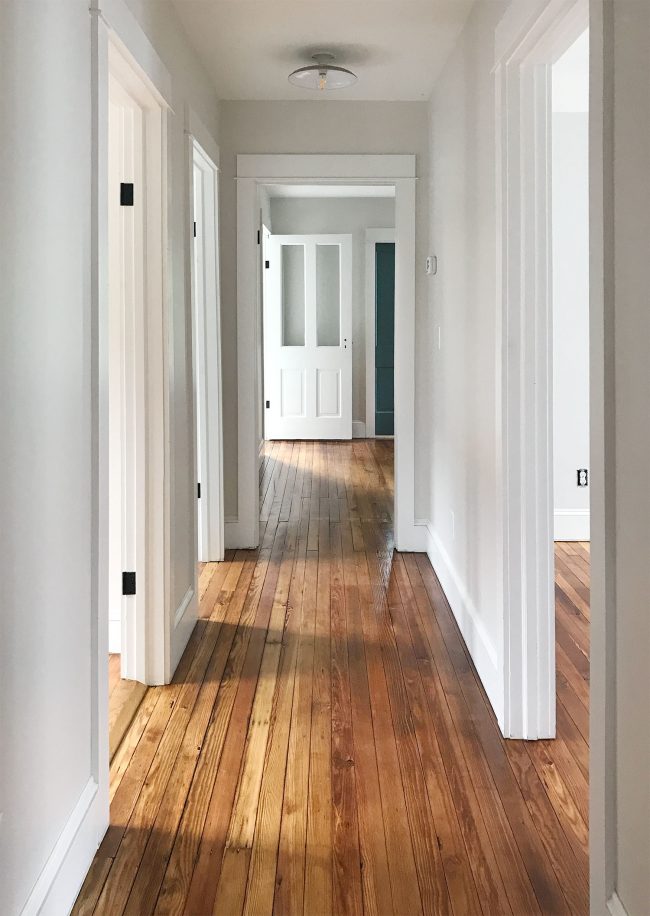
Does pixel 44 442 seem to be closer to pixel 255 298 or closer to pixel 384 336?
pixel 255 298

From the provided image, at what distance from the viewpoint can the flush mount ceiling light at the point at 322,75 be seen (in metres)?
3.66

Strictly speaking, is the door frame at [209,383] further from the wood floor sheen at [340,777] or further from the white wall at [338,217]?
the white wall at [338,217]

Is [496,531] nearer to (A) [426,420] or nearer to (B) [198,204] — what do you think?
(A) [426,420]

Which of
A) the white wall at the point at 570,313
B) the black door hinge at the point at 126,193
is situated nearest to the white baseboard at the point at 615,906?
the black door hinge at the point at 126,193

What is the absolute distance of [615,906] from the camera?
153 centimetres

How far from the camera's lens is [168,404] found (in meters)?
2.86

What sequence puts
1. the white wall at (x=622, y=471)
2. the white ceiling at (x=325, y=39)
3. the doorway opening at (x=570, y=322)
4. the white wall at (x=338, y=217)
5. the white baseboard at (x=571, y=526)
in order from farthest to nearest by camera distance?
the white wall at (x=338, y=217), the white baseboard at (x=571, y=526), the doorway opening at (x=570, y=322), the white ceiling at (x=325, y=39), the white wall at (x=622, y=471)

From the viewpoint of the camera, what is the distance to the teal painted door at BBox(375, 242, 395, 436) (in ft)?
30.5

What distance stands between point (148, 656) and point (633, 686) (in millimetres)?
1895

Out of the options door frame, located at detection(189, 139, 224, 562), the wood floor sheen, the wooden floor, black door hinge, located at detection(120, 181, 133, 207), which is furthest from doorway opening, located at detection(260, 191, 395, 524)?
black door hinge, located at detection(120, 181, 133, 207)

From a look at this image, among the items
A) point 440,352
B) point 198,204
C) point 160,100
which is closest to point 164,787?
point 160,100

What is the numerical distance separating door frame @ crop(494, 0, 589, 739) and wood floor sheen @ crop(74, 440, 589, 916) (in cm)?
23

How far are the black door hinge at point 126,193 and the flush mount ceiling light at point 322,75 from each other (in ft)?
4.41

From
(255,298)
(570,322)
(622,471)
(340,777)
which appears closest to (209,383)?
(255,298)
